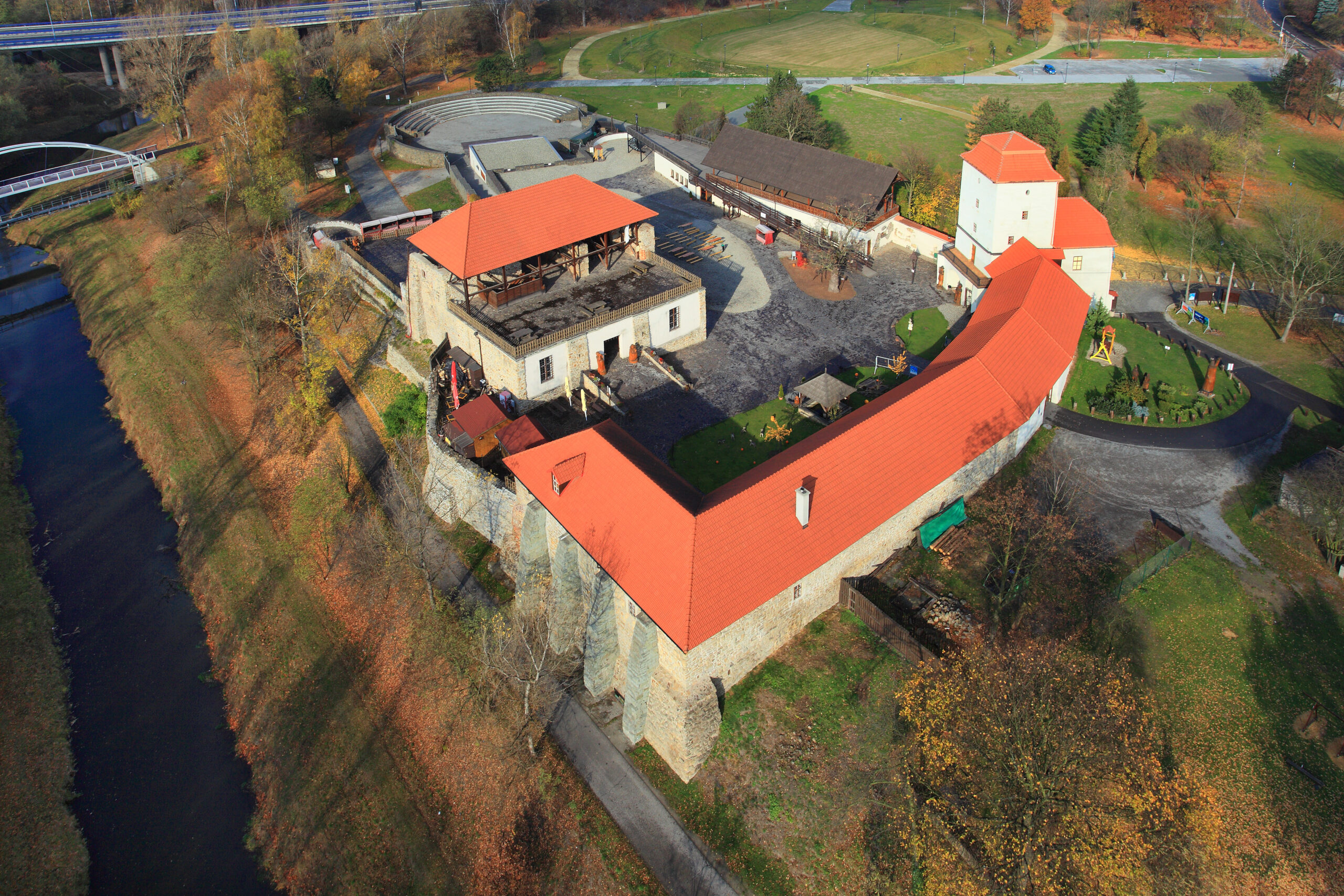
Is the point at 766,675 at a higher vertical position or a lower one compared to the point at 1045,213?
lower

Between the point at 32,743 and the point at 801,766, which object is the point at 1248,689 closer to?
the point at 801,766

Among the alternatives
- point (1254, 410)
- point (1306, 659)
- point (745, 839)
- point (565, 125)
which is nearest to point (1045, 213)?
point (1254, 410)

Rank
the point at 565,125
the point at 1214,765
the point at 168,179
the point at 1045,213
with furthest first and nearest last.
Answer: the point at 565,125, the point at 168,179, the point at 1045,213, the point at 1214,765

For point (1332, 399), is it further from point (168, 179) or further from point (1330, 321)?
point (168, 179)

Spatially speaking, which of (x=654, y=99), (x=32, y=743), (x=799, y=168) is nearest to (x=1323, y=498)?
(x=799, y=168)

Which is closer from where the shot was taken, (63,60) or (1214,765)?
(1214,765)

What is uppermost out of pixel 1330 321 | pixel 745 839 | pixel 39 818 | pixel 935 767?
pixel 1330 321

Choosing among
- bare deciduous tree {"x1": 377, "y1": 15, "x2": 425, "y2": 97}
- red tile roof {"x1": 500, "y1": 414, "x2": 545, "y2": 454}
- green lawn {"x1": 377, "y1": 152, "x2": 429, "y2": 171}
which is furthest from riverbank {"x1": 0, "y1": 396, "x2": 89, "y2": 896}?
bare deciduous tree {"x1": 377, "y1": 15, "x2": 425, "y2": 97}

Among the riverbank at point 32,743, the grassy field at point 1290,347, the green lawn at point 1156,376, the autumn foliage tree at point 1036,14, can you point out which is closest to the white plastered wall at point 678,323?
the green lawn at point 1156,376
